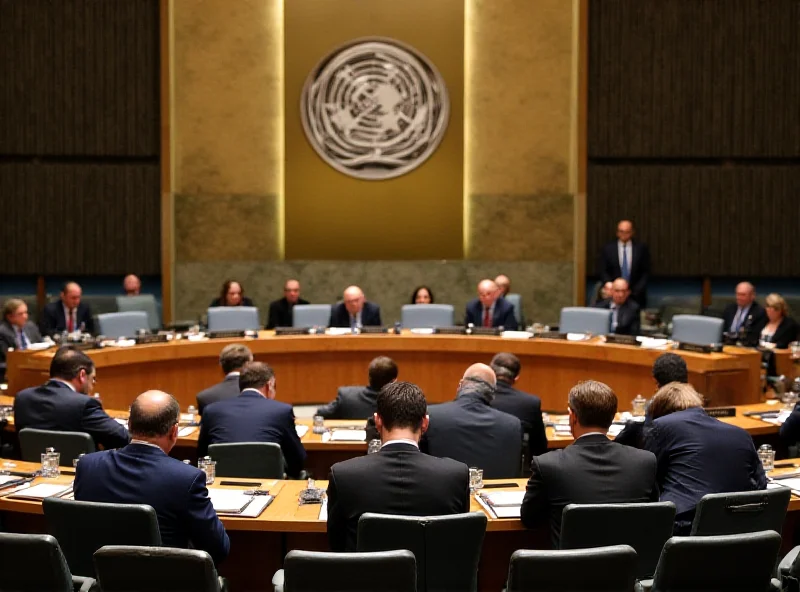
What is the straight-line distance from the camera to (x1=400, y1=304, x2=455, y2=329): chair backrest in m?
9.87

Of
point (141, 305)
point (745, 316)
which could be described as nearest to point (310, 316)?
point (141, 305)

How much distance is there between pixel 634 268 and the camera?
11562 mm

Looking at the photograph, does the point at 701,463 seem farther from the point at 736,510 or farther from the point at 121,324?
the point at 121,324

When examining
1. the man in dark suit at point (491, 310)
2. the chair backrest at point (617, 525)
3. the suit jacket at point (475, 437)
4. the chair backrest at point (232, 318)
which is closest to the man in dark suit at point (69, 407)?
the suit jacket at point (475, 437)

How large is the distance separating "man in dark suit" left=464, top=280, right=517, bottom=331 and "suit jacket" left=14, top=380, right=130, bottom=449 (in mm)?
4737

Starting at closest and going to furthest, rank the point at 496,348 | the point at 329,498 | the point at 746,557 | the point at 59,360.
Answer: the point at 746,557
the point at 329,498
the point at 59,360
the point at 496,348

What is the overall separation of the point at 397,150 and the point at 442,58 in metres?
1.19

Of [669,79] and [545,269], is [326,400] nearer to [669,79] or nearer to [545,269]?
[545,269]

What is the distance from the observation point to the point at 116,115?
11.9 m

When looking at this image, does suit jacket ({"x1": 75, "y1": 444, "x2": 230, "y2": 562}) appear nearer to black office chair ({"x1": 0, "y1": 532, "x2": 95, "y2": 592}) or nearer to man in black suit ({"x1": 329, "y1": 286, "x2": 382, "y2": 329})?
black office chair ({"x1": 0, "y1": 532, "x2": 95, "y2": 592})

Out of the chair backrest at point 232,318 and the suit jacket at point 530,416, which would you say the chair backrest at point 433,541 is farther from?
the chair backrest at point 232,318

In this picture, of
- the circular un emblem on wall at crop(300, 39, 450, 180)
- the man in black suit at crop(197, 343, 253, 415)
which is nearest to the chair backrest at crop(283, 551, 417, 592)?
the man in black suit at crop(197, 343, 253, 415)

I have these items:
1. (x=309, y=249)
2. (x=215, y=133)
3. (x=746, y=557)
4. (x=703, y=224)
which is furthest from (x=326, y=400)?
(x=746, y=557)

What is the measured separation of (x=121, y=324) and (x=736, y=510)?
688 centimetres
